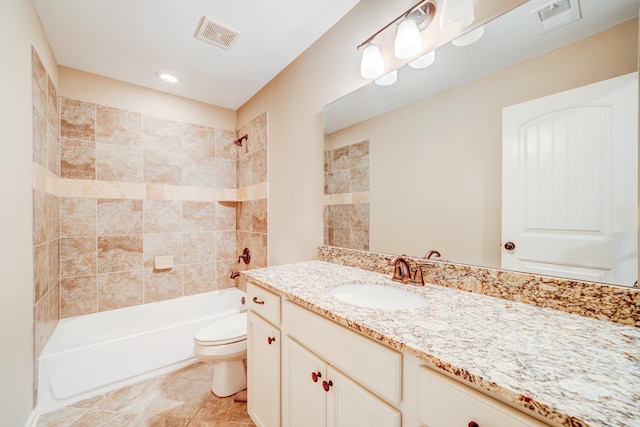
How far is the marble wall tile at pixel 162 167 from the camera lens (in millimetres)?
2412

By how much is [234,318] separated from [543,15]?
8.14 feet

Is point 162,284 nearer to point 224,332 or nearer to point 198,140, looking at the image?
point 224,332

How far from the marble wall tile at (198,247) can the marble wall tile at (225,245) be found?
58mm

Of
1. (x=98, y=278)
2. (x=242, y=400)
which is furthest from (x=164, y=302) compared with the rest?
(x=242, y=400)

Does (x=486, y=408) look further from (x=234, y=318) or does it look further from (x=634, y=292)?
(x=234, y=318)

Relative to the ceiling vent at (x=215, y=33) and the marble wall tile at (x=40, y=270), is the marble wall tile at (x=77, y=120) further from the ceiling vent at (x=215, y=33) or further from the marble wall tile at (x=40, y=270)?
the ceiling vent at (x=215, y=33)

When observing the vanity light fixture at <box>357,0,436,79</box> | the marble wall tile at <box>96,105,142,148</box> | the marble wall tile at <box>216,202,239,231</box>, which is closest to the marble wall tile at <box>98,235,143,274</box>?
the marble wall tile at <box>216,202,239,231</box>

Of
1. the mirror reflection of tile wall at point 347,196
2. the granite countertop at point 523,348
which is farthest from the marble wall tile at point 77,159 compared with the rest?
the granite countertop at point 523,348

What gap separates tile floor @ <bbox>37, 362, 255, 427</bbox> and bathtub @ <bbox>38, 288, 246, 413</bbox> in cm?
8

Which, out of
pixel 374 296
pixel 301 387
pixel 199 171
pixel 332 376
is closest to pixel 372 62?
pixel 374 296

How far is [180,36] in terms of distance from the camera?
169 cm

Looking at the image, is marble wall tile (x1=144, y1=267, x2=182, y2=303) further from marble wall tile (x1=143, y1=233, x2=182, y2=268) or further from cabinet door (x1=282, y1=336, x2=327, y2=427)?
cabinet door (x1=282, y1=336, x2=327, y2=427)

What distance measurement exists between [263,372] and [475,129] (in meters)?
1.50

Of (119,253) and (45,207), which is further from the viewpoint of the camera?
(119,253)
